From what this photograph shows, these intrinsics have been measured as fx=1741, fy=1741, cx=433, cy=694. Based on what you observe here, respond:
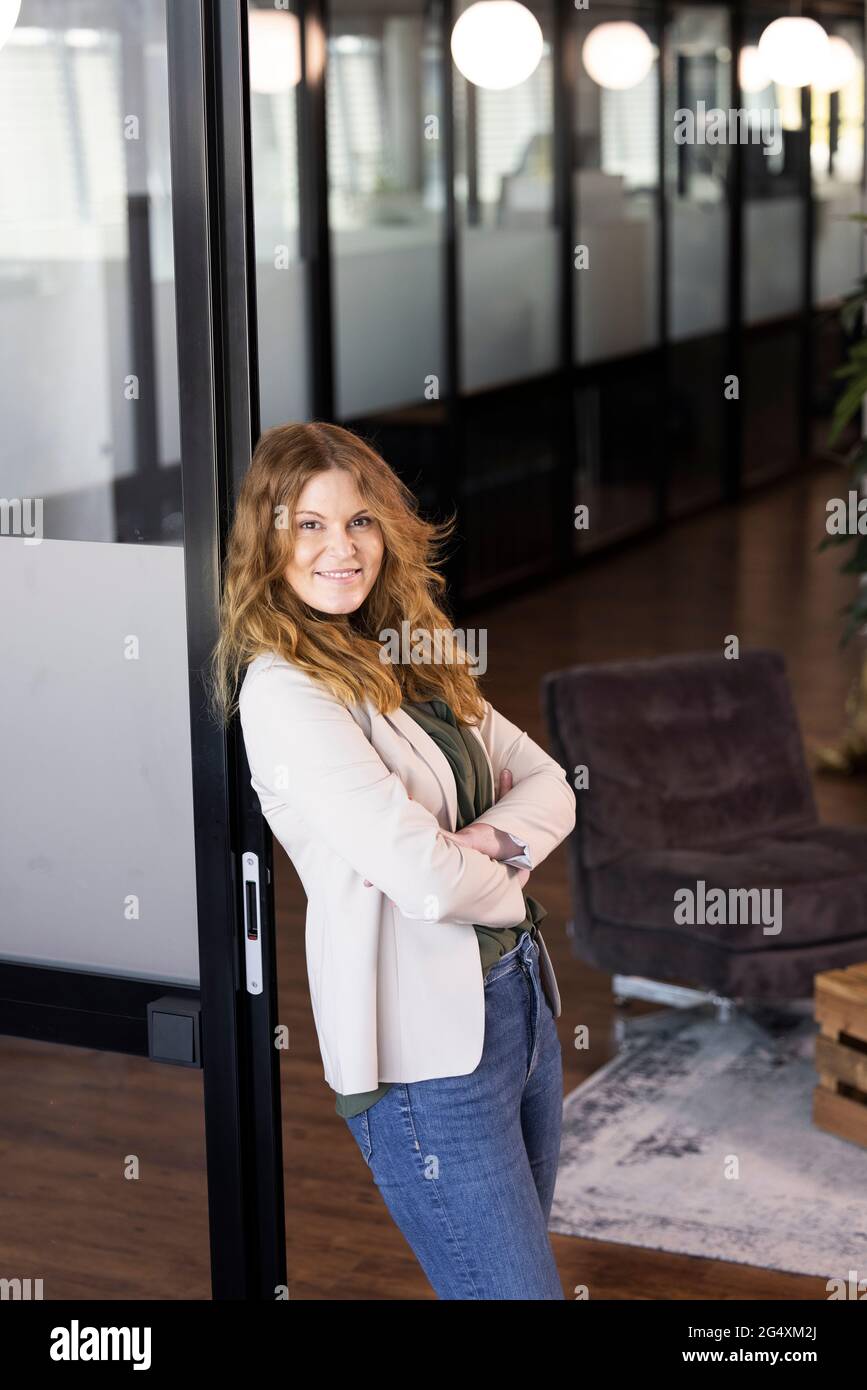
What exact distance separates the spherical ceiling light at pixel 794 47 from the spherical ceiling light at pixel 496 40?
1.52 metres

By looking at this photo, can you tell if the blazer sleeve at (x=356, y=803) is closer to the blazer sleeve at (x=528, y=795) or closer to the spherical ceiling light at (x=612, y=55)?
the blazer sleeve at (x=528, y=795)

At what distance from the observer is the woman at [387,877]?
2.00 metres

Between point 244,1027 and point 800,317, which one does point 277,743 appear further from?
point 800,317

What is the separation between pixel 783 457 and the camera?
40.0 feet

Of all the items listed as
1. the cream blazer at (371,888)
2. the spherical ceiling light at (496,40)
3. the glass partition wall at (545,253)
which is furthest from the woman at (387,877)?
the spherical ceiling light at (496,40)

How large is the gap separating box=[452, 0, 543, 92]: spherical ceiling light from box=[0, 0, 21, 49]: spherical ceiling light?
4893mm

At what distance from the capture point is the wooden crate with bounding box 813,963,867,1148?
141 inches

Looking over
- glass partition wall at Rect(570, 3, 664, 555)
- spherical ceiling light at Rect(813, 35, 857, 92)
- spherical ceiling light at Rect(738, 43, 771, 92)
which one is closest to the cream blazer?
glass partition wall at Rect(570, 3, 664, 555)

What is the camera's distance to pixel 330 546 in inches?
81.7

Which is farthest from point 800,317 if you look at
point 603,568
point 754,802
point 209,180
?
point 209,180

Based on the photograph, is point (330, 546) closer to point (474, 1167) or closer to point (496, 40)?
point (474, 1167)

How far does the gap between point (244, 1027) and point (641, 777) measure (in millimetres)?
2178

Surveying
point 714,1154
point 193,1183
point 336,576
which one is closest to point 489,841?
point 336,576

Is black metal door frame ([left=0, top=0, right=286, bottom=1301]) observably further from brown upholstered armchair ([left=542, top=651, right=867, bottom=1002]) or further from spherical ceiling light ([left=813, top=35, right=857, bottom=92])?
spherical ceiling light ([left=813, top=35, right=857, bottom=92])
